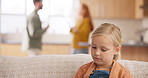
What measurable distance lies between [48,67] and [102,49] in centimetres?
42

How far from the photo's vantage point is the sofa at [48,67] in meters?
1.62

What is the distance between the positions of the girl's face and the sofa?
0.91 ft

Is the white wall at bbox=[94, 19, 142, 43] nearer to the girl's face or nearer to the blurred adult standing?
Answer: the blurred adult standing

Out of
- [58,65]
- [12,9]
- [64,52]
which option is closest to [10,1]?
[12,9]

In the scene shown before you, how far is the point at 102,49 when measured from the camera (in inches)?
55.0

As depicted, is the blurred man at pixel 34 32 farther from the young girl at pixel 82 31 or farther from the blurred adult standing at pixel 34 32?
the young girl at pixel 82 31

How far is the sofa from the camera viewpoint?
1.62 meters

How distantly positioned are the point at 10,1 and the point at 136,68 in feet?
14.8

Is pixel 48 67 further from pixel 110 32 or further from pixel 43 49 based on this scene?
pixel 43 49

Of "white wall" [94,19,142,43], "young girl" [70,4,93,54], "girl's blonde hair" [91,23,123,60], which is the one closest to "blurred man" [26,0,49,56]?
"young girl" [70,4,93,54]

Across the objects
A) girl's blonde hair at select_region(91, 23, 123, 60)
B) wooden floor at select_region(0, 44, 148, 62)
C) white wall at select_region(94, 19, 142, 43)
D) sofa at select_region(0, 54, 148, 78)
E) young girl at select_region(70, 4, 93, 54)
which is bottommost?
wooden floor at select_region(0, 44, 148, 62)

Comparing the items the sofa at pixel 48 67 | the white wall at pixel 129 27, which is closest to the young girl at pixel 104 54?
the sofa at pixel 48 67

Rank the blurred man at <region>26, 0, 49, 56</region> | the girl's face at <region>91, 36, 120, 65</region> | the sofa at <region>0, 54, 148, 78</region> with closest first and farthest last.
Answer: the girl's face at <region>91, 36, 120, 65</region>, the sofa at <region>0, 54, 148, 78</region>, the blurred man at <region>26, 0, 49, 56</region>

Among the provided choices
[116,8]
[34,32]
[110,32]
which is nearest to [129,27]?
[116,8]
